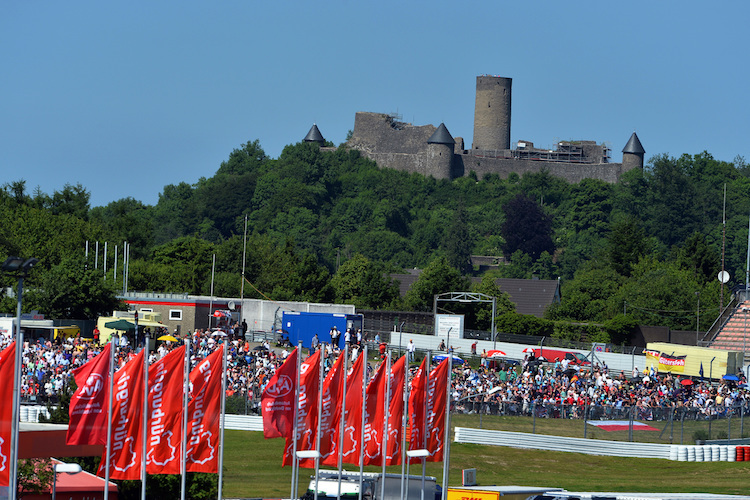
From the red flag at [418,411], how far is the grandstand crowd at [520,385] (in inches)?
385

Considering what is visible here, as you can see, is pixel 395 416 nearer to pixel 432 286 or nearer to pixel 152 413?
pixel 152 413

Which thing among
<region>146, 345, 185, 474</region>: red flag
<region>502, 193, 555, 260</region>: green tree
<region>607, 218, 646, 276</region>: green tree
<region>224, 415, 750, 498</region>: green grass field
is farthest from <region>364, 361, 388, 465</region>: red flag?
<region>502, 193, 555, 260</region>: green tree

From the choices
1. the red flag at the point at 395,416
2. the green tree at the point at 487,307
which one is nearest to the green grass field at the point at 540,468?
the red flag at the point at 395,416

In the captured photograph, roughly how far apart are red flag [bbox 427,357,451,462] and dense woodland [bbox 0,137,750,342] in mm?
62800

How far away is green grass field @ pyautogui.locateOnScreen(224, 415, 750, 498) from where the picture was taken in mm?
28000

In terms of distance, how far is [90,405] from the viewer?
736 inches

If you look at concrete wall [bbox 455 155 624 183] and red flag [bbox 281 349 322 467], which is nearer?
red flag [bbox 281 349 322 467]

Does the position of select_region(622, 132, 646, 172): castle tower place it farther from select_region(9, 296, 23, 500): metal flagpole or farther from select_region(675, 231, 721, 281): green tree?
select_region(9, 296, 23, 500): metal flagpole

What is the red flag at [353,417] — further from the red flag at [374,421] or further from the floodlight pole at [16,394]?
the floodlight pole at [16,394]

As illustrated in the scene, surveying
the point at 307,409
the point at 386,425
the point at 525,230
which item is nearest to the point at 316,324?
the point at 386,425

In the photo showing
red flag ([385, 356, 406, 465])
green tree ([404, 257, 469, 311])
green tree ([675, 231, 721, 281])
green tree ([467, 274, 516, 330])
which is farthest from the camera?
green tree ([675, 231, 721, 281])

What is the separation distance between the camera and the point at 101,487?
20594mm

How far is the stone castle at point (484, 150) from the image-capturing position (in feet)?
540

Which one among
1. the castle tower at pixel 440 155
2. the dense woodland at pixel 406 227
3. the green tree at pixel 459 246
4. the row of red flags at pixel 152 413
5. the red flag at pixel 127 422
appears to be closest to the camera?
the row of red flags at pixel 152 413
